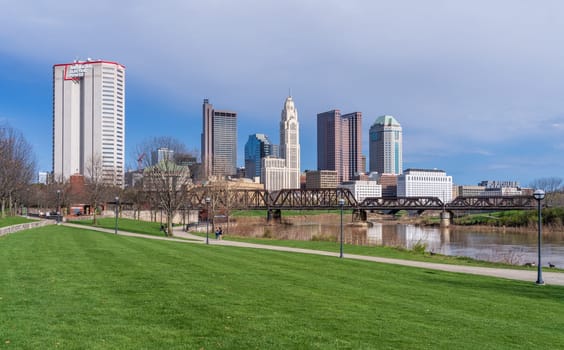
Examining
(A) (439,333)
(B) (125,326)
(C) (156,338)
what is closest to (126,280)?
(B) (125,326)

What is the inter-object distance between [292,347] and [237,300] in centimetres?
405

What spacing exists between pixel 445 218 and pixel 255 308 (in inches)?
3903

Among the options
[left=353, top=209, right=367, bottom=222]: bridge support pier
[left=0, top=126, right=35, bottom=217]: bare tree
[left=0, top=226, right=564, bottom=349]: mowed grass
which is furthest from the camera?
[left=353, top=209, right=367, bottom=222]: bridge support pier

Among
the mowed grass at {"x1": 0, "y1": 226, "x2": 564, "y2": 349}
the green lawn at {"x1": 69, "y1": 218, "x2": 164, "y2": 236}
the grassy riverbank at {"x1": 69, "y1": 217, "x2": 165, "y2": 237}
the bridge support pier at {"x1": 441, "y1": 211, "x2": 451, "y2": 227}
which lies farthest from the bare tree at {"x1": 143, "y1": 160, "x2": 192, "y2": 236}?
the bridge support pier at {"x1": 441, "y1": 211, "x2": 451, "y2": 227}

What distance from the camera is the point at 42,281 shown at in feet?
46.7

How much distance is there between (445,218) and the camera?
104 meters

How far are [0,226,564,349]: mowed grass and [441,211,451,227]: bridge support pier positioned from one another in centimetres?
8094

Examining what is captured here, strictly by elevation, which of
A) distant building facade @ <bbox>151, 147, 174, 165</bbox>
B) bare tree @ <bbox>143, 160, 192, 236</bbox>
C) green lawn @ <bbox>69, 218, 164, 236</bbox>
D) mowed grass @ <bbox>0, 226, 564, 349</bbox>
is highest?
distant building facade @ <bbox>151, 147, 174, 165</bbox>

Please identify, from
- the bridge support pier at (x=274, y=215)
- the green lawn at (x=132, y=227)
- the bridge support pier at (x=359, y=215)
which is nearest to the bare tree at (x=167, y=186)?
the green lawn at (x=132, y=227)

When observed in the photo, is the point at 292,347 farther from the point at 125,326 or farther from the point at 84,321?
the point at 84,321

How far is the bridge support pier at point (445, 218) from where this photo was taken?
319ft

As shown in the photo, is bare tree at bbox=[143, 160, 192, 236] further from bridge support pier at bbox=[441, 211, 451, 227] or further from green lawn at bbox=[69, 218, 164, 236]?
bridge support pier at bbox=[441, 211, 451, 227]

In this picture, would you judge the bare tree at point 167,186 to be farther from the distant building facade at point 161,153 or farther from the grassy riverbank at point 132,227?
the grassy riverbank at point 132,227

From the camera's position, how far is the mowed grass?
9.20m
